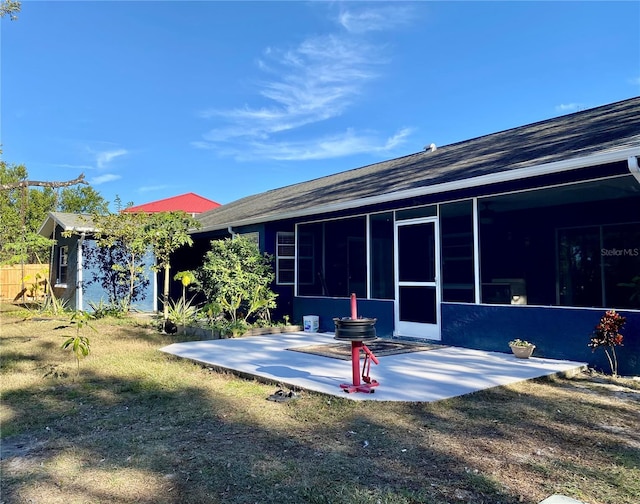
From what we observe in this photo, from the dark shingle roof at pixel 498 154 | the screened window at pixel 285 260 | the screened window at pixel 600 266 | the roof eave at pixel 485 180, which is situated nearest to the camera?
the roof eave at pixel 485 180

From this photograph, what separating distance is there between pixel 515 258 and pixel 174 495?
20.6 feet

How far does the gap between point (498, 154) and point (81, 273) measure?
11.9m

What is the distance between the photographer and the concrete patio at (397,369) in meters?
4.84

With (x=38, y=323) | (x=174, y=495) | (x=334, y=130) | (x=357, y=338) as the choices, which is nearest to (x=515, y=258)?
(x=357, y=338)

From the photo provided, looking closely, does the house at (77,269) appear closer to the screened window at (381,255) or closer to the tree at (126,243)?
the tree at (126,243)

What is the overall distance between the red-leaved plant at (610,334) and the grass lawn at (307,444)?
1.03ft

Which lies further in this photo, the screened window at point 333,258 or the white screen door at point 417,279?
the screened window at point 333,258

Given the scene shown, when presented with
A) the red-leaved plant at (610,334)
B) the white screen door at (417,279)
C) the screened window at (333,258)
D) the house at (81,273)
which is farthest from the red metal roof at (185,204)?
the red-leaved plant at (610,334)

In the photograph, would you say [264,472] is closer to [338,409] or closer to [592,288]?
[338,409]

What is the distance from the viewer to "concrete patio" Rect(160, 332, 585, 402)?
4844mm

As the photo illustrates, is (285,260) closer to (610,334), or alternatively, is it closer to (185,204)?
(610,334)

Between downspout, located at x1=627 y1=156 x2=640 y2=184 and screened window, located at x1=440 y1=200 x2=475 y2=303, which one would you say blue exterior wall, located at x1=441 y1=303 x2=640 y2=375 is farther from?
downspout, located at x1=627 y1=156 x2=640 y2=184

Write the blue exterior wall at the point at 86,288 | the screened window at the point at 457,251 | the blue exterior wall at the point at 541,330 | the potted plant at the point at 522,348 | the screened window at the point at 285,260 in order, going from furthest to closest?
the blue exterior wall at the point at 86,288 < the screened window at the point at 285,260 < the screened window at the point at 457,251 < the potted plant at the point at 522,348 < the blue exterior wall at the point at 541,330

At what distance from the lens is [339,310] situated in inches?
377
